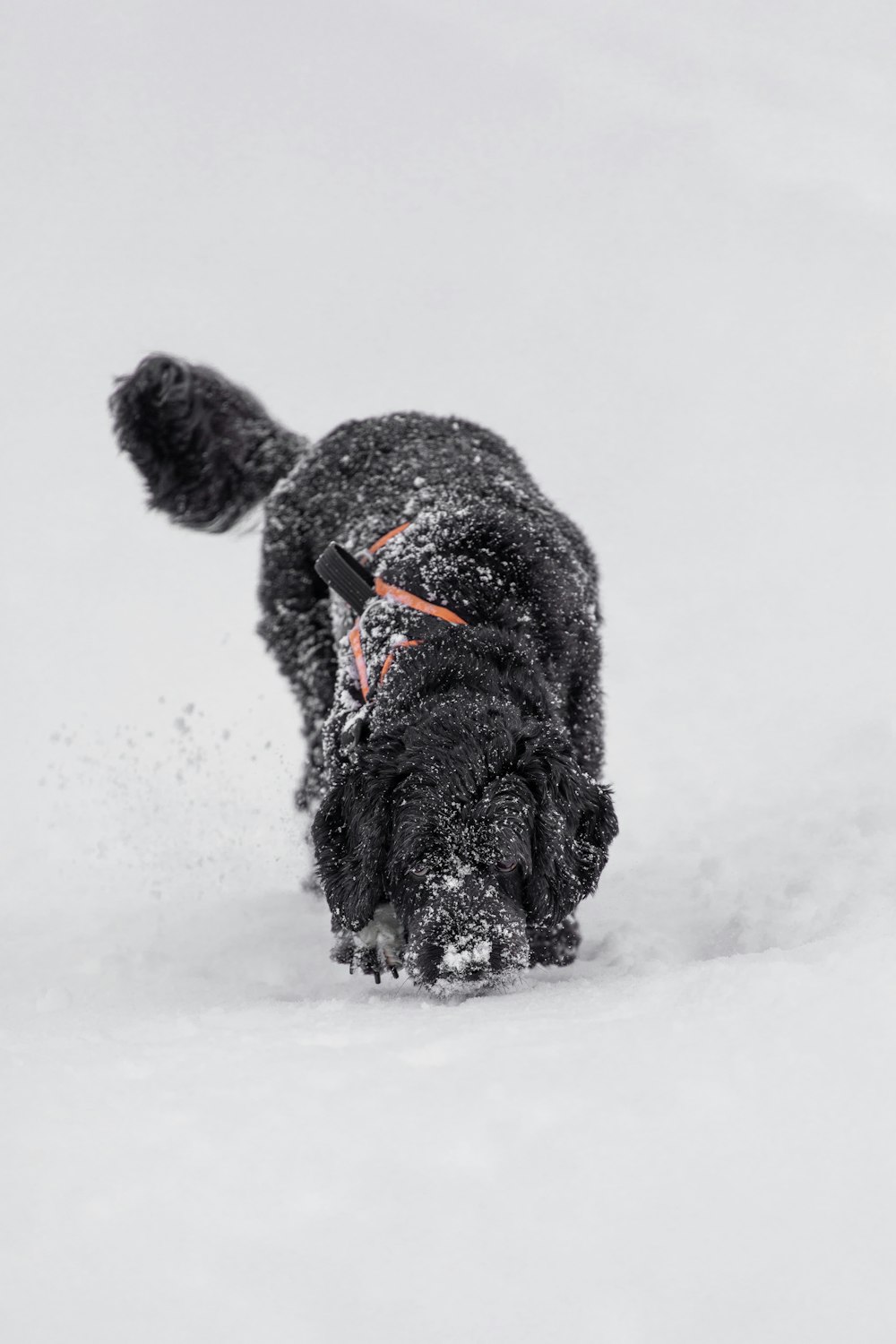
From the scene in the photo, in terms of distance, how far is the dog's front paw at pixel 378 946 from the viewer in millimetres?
3531

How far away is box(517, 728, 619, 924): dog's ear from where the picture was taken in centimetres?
333

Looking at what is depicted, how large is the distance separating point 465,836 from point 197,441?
3198mm

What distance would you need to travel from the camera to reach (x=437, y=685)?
11.5 feet

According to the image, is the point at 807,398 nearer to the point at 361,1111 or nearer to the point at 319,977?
the point at 319,977

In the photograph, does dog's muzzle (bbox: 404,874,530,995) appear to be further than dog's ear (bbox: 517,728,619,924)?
No

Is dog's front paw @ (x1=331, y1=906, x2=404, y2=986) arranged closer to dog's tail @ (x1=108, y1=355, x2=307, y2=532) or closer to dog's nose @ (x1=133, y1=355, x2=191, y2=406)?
dog's tail @ (x1=108, y1=355, x2=307, y2=532)

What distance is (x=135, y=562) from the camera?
8.30 metres

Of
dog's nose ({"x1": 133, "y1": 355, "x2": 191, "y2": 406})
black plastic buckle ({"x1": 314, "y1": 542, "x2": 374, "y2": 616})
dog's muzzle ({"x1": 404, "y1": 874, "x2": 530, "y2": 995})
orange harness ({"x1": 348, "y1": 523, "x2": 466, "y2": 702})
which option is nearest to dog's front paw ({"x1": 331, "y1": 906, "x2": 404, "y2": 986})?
dog's muzzle ({"x1": 404, "y1": 874, "x2": 530, "y2": 995})

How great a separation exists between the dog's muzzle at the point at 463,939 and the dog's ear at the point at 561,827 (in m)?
0.22

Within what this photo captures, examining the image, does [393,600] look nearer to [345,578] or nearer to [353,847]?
[345,578]

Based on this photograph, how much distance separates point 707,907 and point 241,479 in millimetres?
3116

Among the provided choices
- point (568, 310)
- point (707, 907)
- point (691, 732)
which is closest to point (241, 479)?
point (691, 732)

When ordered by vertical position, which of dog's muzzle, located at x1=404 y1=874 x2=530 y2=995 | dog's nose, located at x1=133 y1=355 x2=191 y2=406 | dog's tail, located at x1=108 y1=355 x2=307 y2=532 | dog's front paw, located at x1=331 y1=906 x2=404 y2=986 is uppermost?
dog's nose, located at x1=133 y1=355 x2=191 y2=406

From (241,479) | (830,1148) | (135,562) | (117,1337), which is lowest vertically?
(117,1337)
